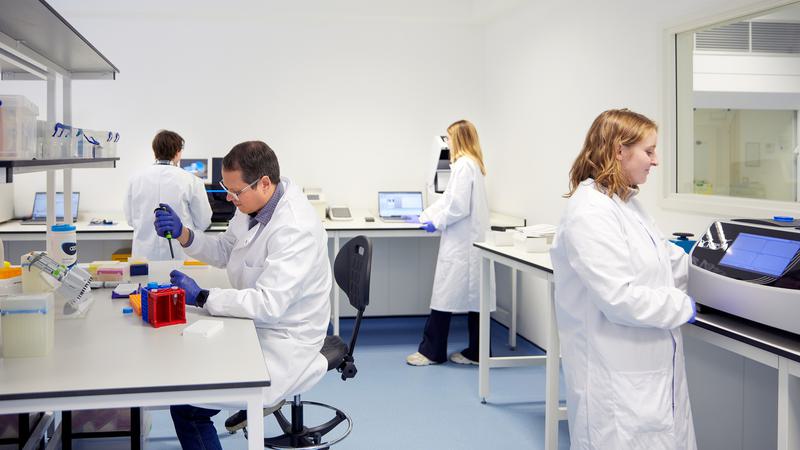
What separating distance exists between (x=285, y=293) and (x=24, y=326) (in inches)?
27.6

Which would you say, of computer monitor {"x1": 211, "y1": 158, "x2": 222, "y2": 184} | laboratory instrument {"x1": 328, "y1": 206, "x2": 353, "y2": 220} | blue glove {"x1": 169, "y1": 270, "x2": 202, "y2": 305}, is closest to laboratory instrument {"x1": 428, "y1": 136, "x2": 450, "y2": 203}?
laboratory instrument {"x1": 328, "y1": 206, "x2": 353, "y2": 220}

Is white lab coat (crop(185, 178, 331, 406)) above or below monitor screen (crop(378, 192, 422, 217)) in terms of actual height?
below

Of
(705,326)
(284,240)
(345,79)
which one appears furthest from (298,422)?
(345,79)

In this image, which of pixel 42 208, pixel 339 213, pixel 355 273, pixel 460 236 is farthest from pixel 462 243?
pixel 42 208

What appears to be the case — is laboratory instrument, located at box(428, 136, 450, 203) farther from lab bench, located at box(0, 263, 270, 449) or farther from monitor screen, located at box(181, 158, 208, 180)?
lab bench, located at box(0, 263, 270, 449)

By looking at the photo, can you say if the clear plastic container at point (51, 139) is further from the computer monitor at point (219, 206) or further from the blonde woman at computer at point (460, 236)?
the computer monitor at point (219, 206)

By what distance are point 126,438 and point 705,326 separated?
2.32 metres

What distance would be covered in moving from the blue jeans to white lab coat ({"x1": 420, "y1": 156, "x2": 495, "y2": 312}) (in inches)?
83.5

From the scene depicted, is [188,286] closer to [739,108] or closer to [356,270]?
[356,270]

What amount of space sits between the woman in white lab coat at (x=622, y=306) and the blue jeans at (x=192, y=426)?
3.82ft

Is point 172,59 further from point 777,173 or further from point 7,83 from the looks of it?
point 777,173

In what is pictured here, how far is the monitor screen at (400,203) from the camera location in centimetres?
533

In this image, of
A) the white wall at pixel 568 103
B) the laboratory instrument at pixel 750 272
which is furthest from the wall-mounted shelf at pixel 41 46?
the white wall at pixel 568 103

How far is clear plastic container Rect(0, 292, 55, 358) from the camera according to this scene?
1.65 metres
